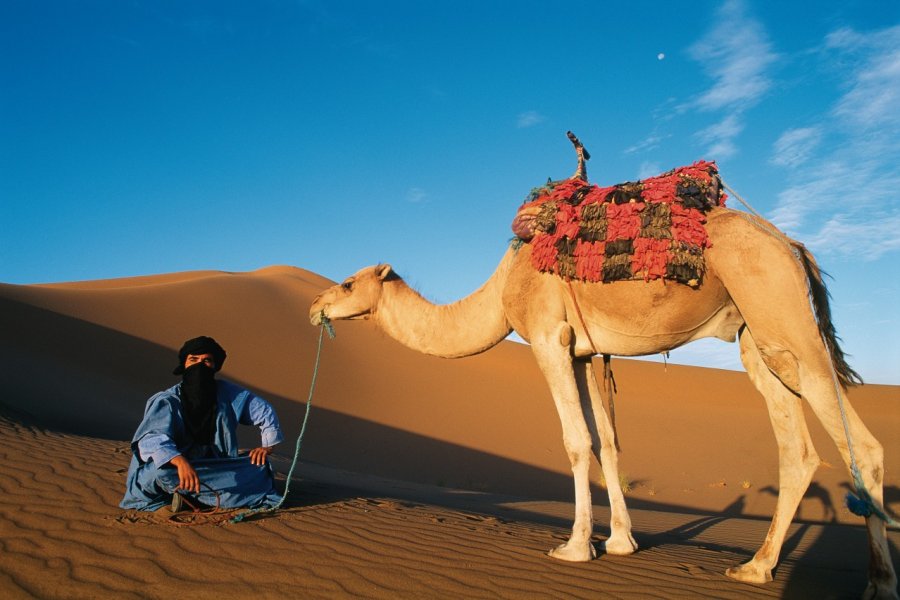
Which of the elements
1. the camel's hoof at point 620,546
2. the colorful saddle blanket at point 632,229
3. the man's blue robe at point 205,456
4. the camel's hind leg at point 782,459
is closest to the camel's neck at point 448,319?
the colorful saddle blanket at point 632,229

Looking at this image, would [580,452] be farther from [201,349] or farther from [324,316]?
[201,349]

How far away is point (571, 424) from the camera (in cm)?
557

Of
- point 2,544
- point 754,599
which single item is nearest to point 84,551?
point 2,544

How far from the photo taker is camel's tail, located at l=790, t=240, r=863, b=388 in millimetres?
5069

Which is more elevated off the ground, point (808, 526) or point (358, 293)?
point (358, 293)

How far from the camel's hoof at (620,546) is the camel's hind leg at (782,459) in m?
0.90

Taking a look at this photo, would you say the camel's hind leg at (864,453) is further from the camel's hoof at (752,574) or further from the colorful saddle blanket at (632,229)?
the colorful saddle blanket at (632,229)

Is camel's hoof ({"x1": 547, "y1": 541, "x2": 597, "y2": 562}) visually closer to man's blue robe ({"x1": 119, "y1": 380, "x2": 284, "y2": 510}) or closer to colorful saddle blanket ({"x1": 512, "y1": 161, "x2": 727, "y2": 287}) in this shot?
colorful saddle blanket ({"x1": 512, "y1": 161, "x2": 727, "y2": 287})

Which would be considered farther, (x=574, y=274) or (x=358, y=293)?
(x=358, y=293)

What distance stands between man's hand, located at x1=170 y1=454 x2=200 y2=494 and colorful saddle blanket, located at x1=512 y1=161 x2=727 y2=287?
3397 millimetres

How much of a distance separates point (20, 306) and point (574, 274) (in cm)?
2359

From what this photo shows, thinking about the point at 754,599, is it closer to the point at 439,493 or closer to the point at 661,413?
the point at 439,493

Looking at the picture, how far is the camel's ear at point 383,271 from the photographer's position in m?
6.84

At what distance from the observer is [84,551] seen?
15.0 ft
